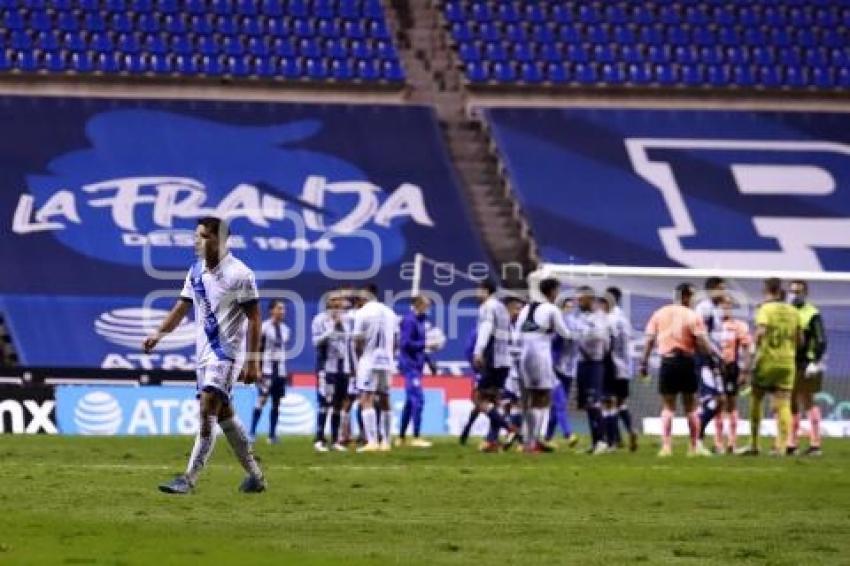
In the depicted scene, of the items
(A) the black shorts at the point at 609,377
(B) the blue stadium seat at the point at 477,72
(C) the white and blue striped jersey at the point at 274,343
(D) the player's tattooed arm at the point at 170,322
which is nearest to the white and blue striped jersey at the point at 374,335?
(C) the white and blue striped jersey at the point at 274,343

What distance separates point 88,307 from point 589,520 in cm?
2649

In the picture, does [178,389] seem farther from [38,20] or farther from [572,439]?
[38,20]

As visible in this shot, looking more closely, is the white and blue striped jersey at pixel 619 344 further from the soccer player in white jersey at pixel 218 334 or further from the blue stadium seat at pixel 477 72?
the blue stadium seat at pixel 477 72

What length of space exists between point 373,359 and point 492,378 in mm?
2016

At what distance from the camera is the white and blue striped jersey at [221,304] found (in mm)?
18109

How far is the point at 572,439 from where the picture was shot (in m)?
33.5

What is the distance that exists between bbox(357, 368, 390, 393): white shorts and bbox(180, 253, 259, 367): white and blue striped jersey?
480 inches

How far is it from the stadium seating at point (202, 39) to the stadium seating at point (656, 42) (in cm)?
248

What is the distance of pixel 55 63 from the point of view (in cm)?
4634

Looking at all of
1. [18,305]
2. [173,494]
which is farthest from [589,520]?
[18,305]

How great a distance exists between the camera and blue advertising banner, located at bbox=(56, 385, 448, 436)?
3656 centimetres

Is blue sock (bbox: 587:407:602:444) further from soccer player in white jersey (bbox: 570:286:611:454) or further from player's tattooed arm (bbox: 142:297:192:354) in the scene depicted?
player's tattooed arm (bbox: 142:297:192:354)

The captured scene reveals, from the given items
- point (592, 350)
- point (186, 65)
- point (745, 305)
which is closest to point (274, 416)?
point (592, 350)

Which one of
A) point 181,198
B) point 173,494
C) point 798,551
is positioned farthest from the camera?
point 181,198
